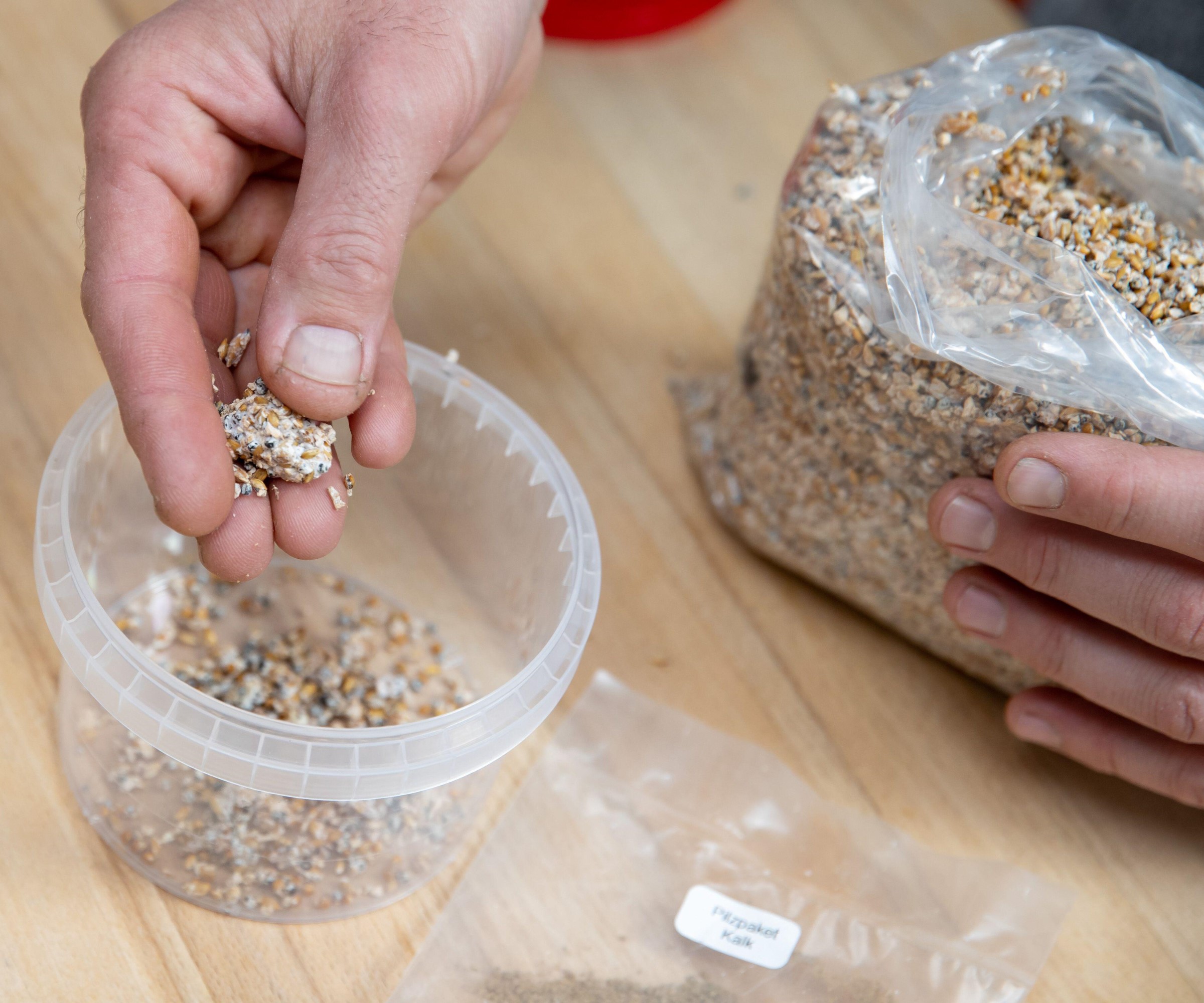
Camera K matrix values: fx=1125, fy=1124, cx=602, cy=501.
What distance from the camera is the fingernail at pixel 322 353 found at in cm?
63

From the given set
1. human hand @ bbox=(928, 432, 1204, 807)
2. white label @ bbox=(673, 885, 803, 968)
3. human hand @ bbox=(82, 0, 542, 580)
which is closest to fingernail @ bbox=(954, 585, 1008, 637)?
human hand @ bbox=(928, 432, 1204, 807)

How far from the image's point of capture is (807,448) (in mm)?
843

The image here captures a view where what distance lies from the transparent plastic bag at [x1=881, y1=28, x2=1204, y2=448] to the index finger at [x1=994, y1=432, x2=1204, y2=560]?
3 centimetres

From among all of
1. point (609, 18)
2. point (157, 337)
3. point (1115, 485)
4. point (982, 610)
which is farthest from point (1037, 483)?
point (609, 18)

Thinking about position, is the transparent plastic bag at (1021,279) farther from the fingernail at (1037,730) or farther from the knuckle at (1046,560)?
the fingernail at (1037,730)

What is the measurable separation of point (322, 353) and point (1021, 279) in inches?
17.1

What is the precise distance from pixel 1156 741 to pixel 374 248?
2.16ft

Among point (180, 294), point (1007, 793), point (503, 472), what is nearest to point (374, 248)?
point (180, 294)

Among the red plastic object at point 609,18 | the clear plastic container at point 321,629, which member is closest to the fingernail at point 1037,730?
the clear plastic container at point 321,629

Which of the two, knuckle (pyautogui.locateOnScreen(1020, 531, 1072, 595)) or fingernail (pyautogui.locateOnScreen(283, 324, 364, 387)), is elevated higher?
fingernail (pyautogui.locateOnScreen(283, 324, 364, 387))

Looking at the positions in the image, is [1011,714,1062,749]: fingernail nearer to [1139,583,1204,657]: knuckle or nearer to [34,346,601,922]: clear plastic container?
[1139,583,1204,657]: knuckle

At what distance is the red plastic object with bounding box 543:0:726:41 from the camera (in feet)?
4.05

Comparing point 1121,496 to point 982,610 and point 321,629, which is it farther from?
point 321,629

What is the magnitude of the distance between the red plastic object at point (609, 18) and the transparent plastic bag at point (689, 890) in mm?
767
